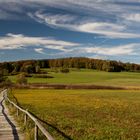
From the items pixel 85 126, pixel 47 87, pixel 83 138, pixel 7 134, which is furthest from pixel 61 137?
pixel 47 87

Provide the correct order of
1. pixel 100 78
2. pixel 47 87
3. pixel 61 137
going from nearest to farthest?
1. pixel 61 137
2. pixel 47 87
3. pixel 100 78

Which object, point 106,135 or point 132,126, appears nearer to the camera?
point 106,135

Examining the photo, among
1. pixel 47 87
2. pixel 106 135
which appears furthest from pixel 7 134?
pixel 47 87

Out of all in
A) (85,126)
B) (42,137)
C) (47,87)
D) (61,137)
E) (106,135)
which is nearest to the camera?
(42,137)

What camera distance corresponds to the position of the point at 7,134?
1839 centimetres

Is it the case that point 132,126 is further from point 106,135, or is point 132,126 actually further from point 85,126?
point 106,135

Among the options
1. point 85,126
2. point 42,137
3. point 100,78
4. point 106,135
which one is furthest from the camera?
point 100,78

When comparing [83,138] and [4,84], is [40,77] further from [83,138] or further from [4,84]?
[83,138]

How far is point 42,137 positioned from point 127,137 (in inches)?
165

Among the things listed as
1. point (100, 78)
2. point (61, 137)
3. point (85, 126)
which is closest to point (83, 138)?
point (61, 137)

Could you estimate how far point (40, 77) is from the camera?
7844 inches

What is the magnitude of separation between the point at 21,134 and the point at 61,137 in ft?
6.21

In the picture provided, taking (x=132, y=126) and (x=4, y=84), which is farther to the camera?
(x=4, y=84)

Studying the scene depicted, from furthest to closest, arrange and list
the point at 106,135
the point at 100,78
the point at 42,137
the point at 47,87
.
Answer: the point at 100,78, the point at 47,87, the point at 106,135, the point at 42,137
